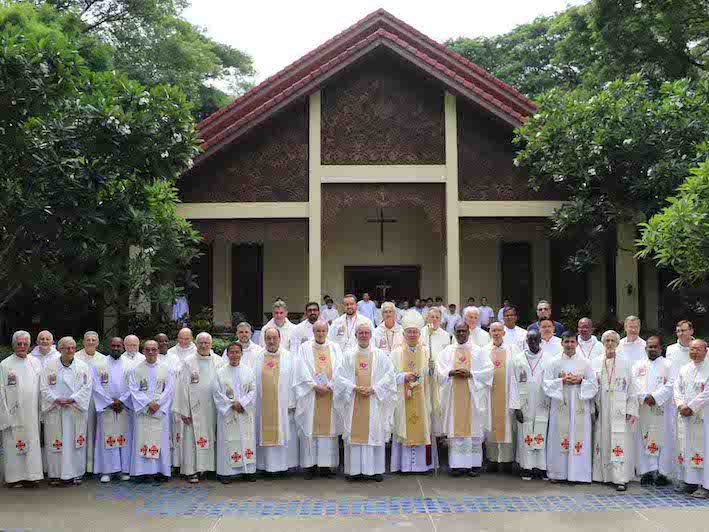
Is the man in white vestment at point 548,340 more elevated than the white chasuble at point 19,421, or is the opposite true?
the man in white vestment at point 548,340

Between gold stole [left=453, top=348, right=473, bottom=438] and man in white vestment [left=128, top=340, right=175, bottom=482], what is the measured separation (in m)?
3.28

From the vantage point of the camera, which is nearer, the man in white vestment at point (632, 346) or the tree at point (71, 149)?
the tree at point (71, 149)

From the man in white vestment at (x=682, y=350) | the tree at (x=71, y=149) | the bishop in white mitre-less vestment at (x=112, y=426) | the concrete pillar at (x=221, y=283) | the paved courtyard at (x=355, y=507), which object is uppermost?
the tree at (x=71, y=149)

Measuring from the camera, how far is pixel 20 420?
8.41 m

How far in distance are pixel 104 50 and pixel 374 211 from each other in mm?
7140

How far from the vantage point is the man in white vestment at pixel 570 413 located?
27.4ft

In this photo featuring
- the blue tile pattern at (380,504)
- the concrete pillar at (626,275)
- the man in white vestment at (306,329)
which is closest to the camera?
the blue tile pattern at (380,504)

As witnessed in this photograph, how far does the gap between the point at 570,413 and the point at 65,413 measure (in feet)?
18.6

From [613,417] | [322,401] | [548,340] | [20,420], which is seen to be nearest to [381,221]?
[548,340]

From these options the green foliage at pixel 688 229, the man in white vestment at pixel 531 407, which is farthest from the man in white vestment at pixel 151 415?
the green foliage at pixel 688 229

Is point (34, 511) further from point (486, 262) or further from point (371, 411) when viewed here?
point (486, 262)

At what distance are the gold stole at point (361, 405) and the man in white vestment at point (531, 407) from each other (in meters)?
1.66

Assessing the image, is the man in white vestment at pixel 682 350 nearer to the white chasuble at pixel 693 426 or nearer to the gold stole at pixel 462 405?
the white chasuble at pixel 693 426

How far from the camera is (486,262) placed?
17.8m
